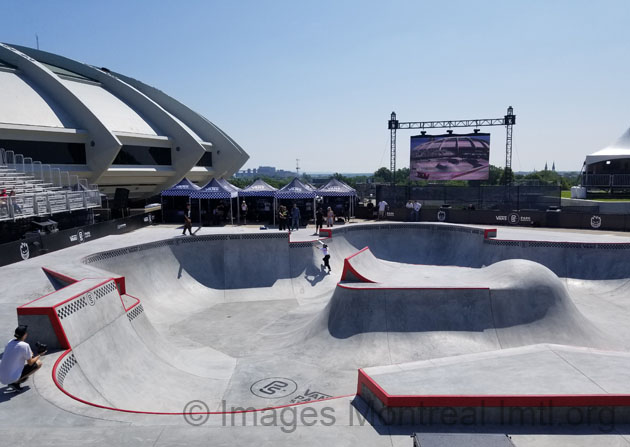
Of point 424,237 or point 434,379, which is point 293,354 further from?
point 424,237

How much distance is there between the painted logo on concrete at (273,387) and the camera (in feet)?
30.9

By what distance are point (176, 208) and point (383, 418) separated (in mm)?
26211

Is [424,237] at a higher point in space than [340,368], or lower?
higher

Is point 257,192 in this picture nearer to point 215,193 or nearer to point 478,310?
point 215,193

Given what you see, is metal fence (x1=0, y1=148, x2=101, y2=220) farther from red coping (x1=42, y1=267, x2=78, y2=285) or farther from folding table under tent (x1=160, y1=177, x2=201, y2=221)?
red coping (x1=42, y1=267, x2=78, y2=285)

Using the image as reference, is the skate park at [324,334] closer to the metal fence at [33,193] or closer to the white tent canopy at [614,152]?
the metal fence at [33,193]

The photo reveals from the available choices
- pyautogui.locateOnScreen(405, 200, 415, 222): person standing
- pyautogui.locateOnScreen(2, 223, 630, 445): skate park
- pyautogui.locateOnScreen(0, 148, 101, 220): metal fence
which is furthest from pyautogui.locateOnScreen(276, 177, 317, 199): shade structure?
pyautogui.locateOnScreen(0, 148, 101, 220): metal fence

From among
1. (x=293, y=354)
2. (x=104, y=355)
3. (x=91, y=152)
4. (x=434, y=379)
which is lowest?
(x=293, y=354)

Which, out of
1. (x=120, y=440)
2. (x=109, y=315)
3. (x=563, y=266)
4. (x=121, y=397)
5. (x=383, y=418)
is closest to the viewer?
(x=120, y=440)

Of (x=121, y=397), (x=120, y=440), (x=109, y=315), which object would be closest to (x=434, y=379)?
(x=120, y=440)

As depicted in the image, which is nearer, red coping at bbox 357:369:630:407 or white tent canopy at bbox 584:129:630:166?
red coping at bbox 357:369:630:407

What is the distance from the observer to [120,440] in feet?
16.8

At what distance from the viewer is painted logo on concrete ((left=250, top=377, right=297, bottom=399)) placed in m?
9.41

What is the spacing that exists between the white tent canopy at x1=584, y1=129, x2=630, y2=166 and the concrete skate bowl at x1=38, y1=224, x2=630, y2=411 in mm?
46080
